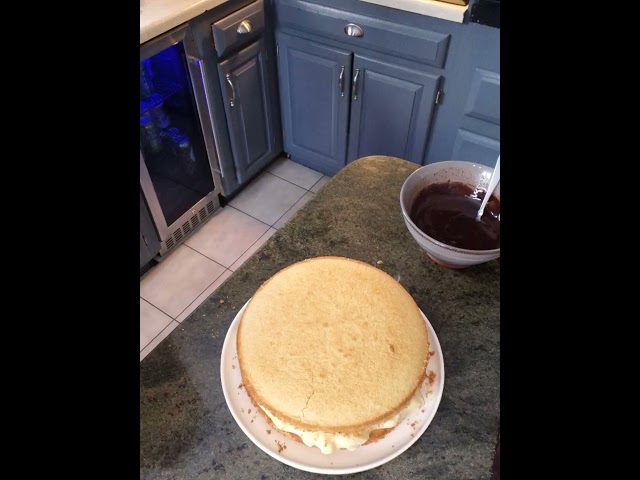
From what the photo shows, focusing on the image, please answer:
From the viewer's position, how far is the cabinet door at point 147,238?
1736 millimetres

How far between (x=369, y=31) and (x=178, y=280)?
4.06ft

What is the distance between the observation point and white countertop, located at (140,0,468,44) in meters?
1.36

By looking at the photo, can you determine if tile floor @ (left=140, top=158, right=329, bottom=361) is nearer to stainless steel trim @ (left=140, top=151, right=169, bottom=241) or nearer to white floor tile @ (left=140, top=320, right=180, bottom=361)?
white floor tile @ (left=140, top=320, right=180, bottom=361)

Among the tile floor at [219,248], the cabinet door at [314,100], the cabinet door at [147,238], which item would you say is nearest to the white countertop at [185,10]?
the cabinet door at [314,100]

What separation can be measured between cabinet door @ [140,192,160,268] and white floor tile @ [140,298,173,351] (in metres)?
0.19

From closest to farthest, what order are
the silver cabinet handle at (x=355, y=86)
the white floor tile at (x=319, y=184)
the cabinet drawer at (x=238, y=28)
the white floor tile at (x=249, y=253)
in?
the cabinet drawer at (x=238, y=28)
the silver cabinet handle at (x=355, y=86)
the white floor tile at (x=249, y=253)
the white floor tile at (x=319, y=184)

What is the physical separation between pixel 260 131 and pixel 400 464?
1.80 metres

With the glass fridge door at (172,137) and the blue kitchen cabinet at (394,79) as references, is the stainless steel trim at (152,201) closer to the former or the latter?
the glass fridge door at (172,137)

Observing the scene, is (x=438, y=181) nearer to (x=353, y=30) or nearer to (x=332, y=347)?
(x=332, y=347)

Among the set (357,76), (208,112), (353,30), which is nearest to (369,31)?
(353,30)

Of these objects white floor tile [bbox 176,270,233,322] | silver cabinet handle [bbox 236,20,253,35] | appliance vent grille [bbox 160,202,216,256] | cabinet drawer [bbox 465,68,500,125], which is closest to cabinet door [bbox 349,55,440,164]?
cabinet drawer [bbox 465,68,500,125]
